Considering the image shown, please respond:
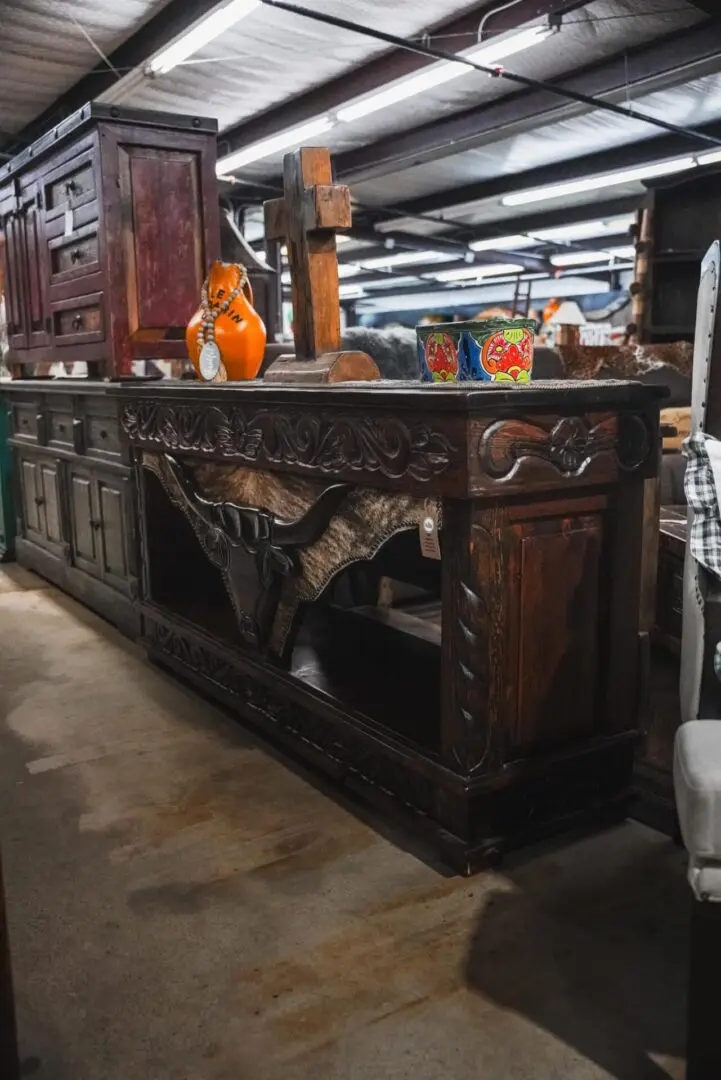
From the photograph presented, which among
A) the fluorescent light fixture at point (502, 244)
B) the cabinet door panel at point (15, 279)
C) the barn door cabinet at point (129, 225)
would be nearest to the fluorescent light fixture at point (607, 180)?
the fluorescent light fixture at point (502, 244)

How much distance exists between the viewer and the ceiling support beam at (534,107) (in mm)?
4930

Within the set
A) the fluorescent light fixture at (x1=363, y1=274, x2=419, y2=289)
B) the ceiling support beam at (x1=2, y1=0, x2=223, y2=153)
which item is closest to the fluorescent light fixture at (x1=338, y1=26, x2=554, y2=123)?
the ceiling support beam at (x1=2, y1=0, x2=223, y2=153)

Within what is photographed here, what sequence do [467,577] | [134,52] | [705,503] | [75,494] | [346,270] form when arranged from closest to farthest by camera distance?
[705,503]
[467,577]
[75,494]
[134,52]
[346,270]

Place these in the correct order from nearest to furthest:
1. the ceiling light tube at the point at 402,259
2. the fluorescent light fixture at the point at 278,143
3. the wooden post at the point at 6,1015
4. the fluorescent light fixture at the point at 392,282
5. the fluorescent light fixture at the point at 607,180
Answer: the wooden post at the point at 6,1015, the fluorescent light fixture at the point at 278,143, the fluorescent light fixture at the point at 607,180, the ceiling light tube at the point at 402,259, the fluorescent light fixture at the point at 392,282

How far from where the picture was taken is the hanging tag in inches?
76.2

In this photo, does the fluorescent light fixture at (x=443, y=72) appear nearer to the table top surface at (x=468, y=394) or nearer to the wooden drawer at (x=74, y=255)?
the wooden drawer at (x=74, y=255)

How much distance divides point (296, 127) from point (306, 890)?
17.9ft

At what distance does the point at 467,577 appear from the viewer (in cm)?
187

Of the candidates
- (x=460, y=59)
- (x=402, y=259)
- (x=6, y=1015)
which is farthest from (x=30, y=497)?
(x=402, y=259)

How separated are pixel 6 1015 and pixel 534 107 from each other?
5936 mm

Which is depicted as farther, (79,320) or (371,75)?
(371,75)

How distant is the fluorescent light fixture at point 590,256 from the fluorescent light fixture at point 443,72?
6.07m

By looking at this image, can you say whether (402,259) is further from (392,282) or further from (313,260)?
(313,260)

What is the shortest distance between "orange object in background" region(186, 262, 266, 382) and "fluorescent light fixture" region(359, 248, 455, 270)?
8579mm
